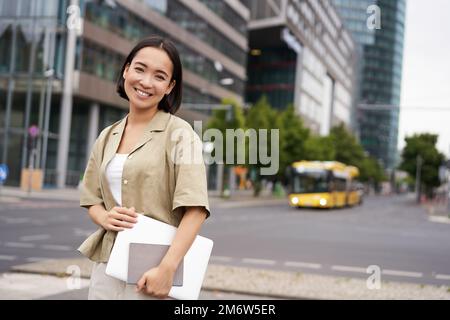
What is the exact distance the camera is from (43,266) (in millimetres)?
7473

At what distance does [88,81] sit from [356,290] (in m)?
28.5

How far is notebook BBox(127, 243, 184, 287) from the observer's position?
2043mm

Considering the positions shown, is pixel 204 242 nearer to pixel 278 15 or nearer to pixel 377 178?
pixel 278 15

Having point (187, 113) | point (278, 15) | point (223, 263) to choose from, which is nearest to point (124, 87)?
point (223, 263)

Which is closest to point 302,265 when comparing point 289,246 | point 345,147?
point 289,246

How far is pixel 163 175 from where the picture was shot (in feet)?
6.97

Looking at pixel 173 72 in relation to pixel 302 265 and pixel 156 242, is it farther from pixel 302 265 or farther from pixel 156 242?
pixel 302 265

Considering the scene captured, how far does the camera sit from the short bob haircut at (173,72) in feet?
7.32

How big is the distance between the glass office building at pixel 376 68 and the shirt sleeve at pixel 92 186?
174 inches

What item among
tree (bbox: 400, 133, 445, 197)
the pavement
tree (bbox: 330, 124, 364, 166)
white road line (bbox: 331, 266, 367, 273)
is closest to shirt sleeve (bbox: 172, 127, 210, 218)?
the pavement

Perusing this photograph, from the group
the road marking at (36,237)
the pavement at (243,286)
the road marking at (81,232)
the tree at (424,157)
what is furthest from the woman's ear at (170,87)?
the tree at (424,157)

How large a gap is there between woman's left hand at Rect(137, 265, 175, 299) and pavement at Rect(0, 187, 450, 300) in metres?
3.99

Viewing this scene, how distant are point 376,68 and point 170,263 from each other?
6139 cm

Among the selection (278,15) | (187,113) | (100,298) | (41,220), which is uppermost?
(278,15)
